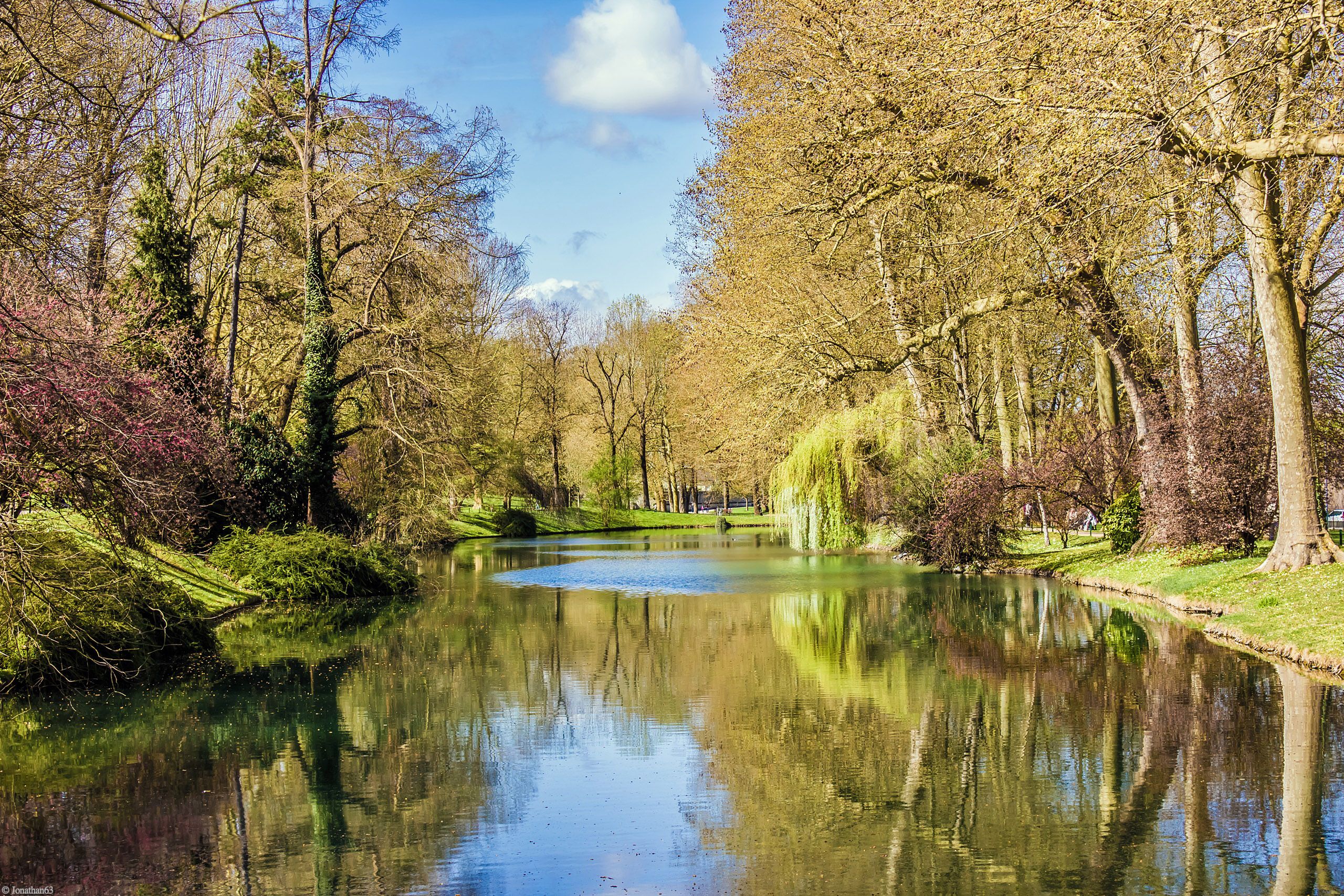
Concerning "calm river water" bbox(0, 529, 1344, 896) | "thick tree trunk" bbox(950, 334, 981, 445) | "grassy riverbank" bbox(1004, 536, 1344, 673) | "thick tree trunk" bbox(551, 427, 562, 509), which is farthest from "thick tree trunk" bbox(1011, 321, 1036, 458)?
"thick tree trunk" bbox(551, 427, 562, 509)

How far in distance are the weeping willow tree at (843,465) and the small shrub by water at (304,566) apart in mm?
11005

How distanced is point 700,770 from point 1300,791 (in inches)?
155

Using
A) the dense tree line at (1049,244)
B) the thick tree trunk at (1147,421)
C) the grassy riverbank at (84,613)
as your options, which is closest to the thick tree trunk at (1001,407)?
the dense tree line at (1049,244)

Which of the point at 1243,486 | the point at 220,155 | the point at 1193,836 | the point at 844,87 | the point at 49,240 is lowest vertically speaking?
the point at 1193,836

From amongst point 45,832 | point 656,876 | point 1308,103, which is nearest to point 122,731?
point 45,832

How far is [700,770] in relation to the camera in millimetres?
8219

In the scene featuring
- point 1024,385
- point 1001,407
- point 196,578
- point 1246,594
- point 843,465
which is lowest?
point 1246,594

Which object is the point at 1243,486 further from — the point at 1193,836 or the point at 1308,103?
the point at 1193,836

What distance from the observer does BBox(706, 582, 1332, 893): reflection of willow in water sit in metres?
5.89

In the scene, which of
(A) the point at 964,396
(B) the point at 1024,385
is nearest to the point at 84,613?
(A) the point at 964,396

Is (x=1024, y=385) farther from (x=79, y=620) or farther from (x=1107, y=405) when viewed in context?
(x=79, y=620)

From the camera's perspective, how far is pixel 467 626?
17.3 metres

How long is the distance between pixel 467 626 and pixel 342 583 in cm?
580

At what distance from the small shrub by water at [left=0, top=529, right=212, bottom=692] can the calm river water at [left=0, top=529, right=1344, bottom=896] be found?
63cm
